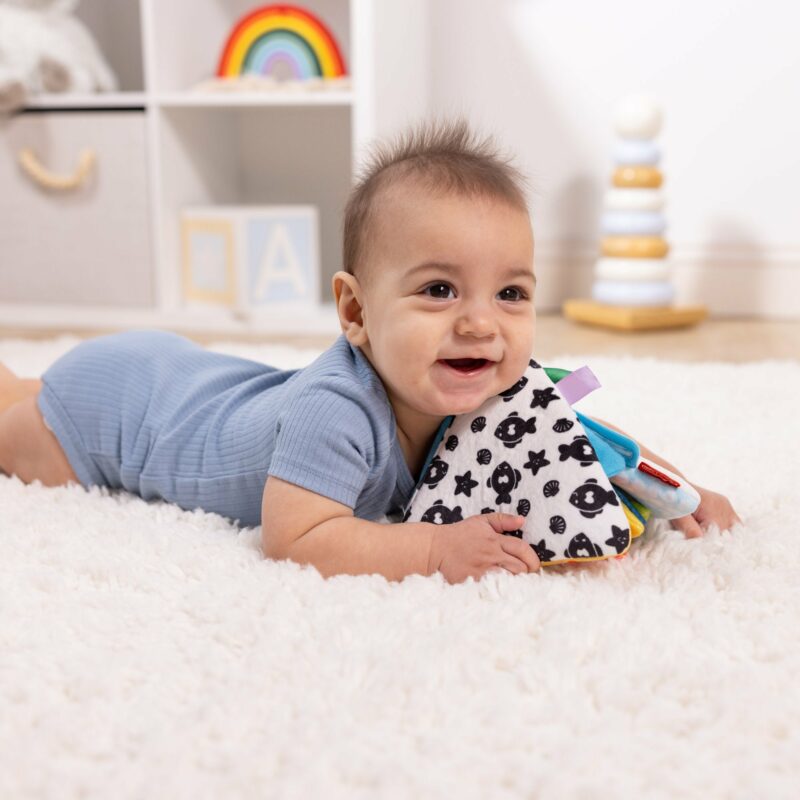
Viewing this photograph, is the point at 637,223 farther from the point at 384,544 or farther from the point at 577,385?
the point at 384,544

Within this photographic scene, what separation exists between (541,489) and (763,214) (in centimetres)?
174

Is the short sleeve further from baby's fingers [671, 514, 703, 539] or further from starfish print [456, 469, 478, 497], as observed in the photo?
baby's fingers [671, 514, 703, 539]

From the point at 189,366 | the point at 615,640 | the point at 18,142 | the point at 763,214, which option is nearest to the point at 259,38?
the point at 18,142

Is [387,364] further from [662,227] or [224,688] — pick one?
[662,227]

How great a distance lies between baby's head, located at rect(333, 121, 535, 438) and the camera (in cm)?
71

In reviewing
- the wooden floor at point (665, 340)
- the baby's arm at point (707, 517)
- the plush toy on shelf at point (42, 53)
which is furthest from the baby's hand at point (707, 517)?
the plush toy on shelf at point (42, 53)

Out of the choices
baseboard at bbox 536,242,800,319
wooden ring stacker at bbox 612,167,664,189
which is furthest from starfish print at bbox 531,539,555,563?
baseboard at bbox 536,242,800,319

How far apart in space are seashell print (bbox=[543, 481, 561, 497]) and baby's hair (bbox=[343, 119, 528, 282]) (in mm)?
207

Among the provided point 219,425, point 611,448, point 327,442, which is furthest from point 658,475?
point 219,425

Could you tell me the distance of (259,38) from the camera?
209 centimetres

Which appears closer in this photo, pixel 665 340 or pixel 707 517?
pixel 707 517

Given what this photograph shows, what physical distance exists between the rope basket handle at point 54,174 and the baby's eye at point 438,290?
60.0 inches

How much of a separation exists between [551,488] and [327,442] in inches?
6.7

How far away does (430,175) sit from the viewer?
2.40 ft
